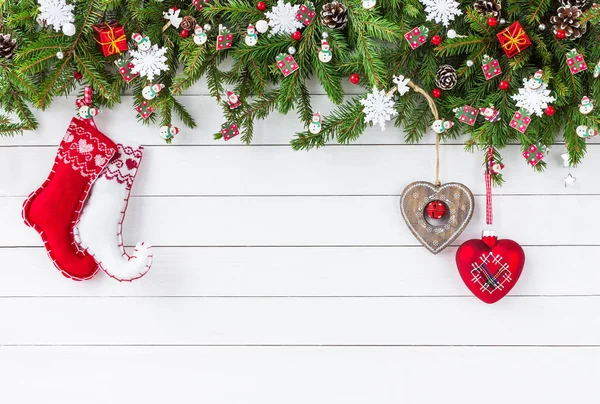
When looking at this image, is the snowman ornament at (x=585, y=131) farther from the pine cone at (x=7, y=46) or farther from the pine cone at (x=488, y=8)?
the pine cone at (x=7, y=46)

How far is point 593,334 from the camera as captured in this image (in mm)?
1261

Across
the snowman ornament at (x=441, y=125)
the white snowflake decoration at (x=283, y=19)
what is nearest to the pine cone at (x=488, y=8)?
the snowman ornament at (x=441, y=125)

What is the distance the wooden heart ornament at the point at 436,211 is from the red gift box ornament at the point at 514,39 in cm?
31

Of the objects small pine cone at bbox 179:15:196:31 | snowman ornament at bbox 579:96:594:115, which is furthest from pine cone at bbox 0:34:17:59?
snowman ornament at bbox 579:96:594:115

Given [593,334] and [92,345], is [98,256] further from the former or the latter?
[593,334]

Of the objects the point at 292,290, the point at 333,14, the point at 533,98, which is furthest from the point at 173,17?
the point at 533,98

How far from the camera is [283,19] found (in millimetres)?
1110

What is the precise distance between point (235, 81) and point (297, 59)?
151 mm

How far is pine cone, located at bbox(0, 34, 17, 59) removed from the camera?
1.13 meters

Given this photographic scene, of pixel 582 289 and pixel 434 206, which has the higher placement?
pixel 434 206

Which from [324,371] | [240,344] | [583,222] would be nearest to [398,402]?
[324,371]

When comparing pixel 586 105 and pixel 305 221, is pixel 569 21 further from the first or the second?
pixel 305 221

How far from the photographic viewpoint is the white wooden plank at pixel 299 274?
1.26 metres

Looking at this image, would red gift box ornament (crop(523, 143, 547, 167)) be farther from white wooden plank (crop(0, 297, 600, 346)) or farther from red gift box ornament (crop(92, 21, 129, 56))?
red gift box ornament (crop(92, 21, 129, 56))
